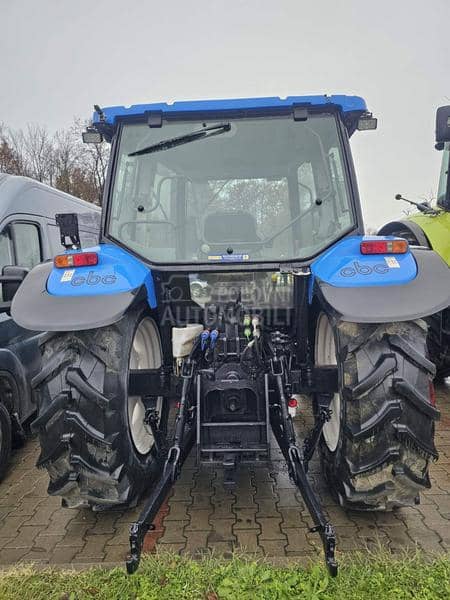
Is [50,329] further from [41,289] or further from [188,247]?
[188,247]

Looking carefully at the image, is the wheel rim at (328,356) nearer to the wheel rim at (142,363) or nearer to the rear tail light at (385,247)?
the rear tail light at (385,247)

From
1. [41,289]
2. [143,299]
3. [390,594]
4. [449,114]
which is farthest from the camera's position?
[449,114]

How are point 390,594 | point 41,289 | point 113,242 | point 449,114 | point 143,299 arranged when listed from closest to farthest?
point 390,594 → point 41,289 → point 143,299 → point 113,242 → point 449,114

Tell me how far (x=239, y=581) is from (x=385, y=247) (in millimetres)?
1855

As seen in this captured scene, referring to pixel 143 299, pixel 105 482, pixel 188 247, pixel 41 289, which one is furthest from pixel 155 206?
pixel 105 482

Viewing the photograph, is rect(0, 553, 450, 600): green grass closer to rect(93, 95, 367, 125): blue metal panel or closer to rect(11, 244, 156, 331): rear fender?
rect(11, 244, 156, 331): rear fender

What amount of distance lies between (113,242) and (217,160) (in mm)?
885

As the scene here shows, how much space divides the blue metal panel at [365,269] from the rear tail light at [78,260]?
4.19 feet

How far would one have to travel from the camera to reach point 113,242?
2924mm

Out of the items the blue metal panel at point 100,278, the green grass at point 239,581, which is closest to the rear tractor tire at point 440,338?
the green grass at point 239,581

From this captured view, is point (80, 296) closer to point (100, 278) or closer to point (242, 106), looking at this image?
point (100, 278)

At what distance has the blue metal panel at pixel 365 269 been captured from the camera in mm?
2291

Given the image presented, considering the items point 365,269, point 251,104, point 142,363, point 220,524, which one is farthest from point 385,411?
point 251,104

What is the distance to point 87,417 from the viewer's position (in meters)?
2.31
